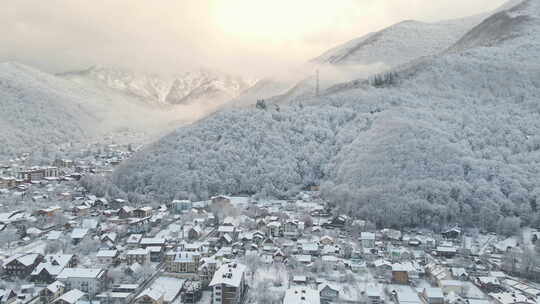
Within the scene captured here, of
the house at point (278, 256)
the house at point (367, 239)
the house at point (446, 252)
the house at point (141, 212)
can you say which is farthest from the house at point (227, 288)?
the house at point (141, 212)

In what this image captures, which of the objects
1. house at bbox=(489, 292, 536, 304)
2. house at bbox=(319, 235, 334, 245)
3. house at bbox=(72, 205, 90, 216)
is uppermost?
house at bbox=(72, 205, 90, 216)

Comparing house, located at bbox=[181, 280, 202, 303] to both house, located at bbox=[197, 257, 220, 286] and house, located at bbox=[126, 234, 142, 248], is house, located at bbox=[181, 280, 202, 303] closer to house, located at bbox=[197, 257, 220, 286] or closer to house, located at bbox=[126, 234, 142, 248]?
house, located at bbox=[197, 257, 220, 286]

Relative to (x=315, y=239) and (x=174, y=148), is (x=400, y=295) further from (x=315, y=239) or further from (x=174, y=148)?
(x=174, y=148)

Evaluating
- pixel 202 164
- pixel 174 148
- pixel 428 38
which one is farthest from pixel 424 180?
pixel 428 38

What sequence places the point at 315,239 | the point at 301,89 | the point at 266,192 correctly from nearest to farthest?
1. the point at 315,239
2. the point at 266,192
3. the point at 301,89

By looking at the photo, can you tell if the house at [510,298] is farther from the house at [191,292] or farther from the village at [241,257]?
the house at [191,292]

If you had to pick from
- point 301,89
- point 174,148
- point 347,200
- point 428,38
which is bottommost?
point 347,200

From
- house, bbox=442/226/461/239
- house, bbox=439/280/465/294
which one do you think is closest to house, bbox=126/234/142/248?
house, bbox=439/280/465/294

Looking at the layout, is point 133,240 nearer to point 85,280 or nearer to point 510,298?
point 85,280
